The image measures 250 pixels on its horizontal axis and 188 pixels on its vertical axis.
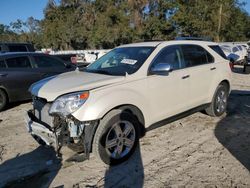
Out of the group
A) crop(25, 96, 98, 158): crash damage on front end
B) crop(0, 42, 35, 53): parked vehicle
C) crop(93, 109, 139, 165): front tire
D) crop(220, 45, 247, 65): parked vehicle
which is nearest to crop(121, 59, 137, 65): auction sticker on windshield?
crop(93, 109, 139, 165): front tire

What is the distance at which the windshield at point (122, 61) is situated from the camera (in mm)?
4473

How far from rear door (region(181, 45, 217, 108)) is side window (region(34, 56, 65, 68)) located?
470cm

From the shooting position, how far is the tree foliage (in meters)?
35.4

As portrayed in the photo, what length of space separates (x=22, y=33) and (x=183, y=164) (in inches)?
3122

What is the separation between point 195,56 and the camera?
18.0 ft

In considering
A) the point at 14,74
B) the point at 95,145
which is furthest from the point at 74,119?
the point at 14,74

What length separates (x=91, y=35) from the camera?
4581 centimetres

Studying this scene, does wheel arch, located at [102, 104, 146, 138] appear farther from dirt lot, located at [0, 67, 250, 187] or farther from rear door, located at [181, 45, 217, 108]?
rear door, located at [181, 45, 217, 108]

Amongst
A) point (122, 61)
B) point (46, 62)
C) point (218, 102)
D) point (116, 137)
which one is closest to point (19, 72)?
point (46, 62)

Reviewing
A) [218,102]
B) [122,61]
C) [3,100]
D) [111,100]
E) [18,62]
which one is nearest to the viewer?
[111,100]

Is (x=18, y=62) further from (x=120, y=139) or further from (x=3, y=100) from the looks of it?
(x=120, y=139)

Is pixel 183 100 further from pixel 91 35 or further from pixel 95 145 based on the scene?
pixel 91 35

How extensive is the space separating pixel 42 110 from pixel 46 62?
4721 millimetres

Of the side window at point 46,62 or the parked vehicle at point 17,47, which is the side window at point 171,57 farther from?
the parked vehicle at point 17,47
